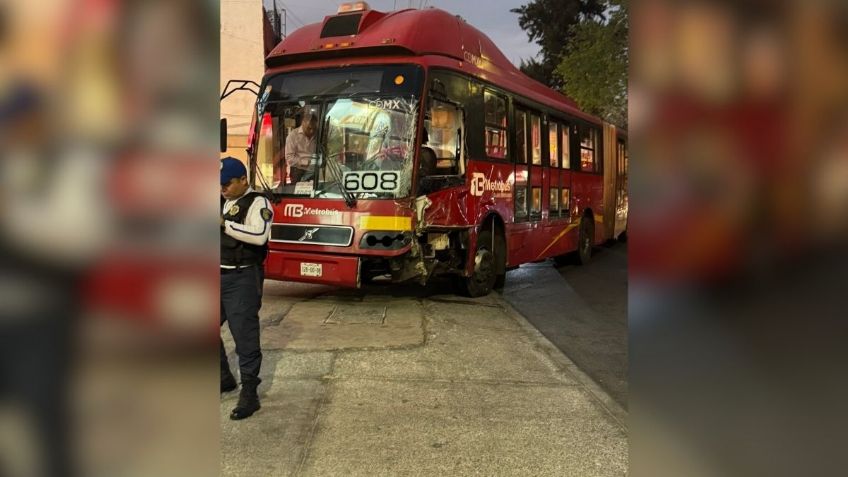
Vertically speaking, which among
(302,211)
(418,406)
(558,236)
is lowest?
(418,406)

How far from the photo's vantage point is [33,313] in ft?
4.36

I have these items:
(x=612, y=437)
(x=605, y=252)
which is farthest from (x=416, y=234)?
(x=605, y=252)

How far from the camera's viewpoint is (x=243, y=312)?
13.1ft

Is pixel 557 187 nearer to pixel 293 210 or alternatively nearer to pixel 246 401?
pixel 293 210

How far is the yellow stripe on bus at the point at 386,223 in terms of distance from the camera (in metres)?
6.66

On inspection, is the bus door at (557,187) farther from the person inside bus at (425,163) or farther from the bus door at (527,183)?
the person inside bus at (425,163)

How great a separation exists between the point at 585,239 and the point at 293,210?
7671mm

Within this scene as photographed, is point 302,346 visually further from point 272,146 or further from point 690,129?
point 690,129

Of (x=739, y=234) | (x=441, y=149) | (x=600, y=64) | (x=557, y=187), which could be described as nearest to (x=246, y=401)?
(x=739, y=234)

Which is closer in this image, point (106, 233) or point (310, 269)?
point (106, 233)

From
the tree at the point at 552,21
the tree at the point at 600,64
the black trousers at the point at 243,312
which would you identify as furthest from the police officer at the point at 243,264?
the tree at the point at 552,21

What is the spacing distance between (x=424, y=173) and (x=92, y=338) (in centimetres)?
575

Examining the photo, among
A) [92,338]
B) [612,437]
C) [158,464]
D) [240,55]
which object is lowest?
[612,437]

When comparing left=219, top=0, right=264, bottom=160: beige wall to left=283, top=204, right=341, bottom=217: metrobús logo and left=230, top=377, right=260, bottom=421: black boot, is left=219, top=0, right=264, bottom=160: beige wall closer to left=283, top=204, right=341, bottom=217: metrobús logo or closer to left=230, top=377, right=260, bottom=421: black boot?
left=283, top=204, right=341, bottom=217: metrobús logo
